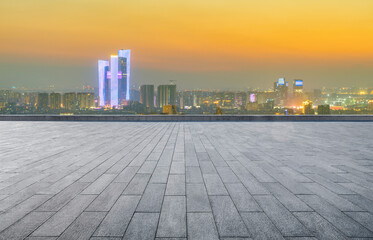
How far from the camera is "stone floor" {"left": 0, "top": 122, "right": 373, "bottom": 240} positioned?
312cm

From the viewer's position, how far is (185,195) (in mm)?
4297

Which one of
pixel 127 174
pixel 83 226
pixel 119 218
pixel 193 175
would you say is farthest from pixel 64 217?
pixel 193 175

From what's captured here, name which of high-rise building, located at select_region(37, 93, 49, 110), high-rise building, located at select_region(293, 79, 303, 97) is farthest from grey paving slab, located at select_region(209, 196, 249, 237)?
high-rise building, located at select_region(293, 79, 303, 97)

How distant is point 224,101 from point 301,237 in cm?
6243

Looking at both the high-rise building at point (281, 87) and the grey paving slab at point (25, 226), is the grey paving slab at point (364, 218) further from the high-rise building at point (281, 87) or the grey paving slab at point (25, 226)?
the high-rise building at point (281, 87)

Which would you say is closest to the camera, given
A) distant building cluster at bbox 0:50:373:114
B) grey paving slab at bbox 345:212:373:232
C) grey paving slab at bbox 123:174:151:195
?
grey paving slab at bbox 345:212:373:232

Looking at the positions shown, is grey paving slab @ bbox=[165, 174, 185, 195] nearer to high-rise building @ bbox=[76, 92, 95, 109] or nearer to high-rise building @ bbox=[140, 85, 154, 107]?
high-rise building @ bbox=[76, 92, 95, 109]

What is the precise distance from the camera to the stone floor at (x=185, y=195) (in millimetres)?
3117

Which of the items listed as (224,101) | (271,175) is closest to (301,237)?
(271,175)

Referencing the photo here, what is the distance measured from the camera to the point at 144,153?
7.91 meters

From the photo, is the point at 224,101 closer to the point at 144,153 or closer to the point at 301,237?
the point at 144,153

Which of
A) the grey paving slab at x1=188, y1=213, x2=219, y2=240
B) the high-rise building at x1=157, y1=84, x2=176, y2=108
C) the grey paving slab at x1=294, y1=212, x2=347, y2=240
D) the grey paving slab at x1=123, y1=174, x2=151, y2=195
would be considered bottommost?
the grey paving slab at x1=188, y1=213, x2=219, y2=240

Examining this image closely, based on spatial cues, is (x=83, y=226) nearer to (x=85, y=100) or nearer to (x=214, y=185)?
(x=214, y=185)

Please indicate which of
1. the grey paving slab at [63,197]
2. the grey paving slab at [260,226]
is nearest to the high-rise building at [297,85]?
the grey paving slab at [260,226]
